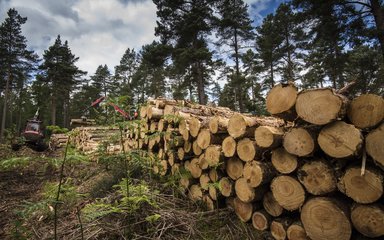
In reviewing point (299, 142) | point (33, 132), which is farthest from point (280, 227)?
point (33, 132)

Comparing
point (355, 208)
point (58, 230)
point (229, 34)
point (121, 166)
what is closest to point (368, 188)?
point (355, 208)

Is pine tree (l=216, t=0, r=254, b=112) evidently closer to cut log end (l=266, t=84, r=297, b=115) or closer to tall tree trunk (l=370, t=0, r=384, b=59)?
tall tree trunk (l=370, t=0, r=384, b=59)

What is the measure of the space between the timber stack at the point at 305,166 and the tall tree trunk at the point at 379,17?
31.1 feet

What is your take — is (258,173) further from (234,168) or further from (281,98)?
(281,98)

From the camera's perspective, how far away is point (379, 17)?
9.95 meters

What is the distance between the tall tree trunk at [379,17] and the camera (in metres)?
9.72

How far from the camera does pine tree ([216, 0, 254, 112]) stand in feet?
59.6

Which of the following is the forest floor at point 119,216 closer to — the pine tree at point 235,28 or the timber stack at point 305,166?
the timber stack at point 305,166

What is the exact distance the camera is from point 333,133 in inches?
96.5

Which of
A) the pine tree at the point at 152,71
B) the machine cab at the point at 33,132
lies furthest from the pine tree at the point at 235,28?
the machine cab at the point at 33,132

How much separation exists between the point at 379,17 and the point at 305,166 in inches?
425

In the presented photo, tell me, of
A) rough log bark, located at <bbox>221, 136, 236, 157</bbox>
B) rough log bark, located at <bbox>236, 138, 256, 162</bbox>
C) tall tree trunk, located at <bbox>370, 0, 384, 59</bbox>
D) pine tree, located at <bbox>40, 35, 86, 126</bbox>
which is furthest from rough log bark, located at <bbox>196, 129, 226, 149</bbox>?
pine tree, located at <bbox>40, 35, 86, 126</bbox>

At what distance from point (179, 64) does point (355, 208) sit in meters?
15.6

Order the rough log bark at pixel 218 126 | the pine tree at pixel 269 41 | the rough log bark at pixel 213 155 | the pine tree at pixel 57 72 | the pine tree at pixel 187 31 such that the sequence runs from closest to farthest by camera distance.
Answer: the rough log bark at pixel 213 155 → the rough log bark at pixel 218 126 → the pine tree at pixel 187 31 → the pine tree at pixel 269 41 → the pine tree at pixel 57 72
